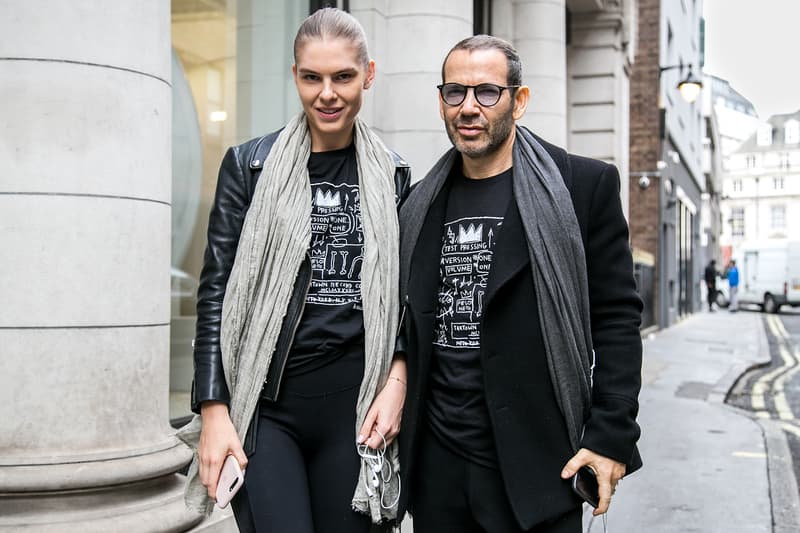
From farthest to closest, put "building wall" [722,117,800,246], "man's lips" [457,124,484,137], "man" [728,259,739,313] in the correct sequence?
"building wall" [722,117,800,246] → "man" [728,259,739,313] → "man's lips" [457,124,484,137]

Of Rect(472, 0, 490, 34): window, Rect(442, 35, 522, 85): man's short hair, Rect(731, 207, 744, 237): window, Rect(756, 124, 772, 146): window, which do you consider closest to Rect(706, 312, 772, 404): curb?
Rect(472, 0, 490, 34): window

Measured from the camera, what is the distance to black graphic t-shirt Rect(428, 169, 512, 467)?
254 centimetres

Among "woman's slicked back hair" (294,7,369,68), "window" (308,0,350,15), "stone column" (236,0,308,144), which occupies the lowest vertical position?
"woman's slicked back hair" (294,7,369,68)

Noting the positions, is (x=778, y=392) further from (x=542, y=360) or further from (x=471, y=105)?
(x=471, y=105)

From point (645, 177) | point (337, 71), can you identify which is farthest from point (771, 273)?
point (337, 71)

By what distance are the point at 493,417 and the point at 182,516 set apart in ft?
7.38

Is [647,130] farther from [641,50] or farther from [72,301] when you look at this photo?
[72,301]

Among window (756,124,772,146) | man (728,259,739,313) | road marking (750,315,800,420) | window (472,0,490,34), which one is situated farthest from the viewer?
→ window (756,124,772,146)

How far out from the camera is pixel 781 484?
7223mm

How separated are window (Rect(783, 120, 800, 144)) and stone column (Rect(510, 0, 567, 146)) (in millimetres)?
146032

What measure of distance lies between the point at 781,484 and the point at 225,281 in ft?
20.0

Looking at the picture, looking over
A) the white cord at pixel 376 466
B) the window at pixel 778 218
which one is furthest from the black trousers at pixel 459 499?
the window at pixel 778 218

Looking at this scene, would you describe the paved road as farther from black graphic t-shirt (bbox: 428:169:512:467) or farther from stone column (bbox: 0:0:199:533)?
black graphic t-shirt (bbox: 428:169:512:467)

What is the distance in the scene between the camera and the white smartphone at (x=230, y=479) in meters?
2.47
